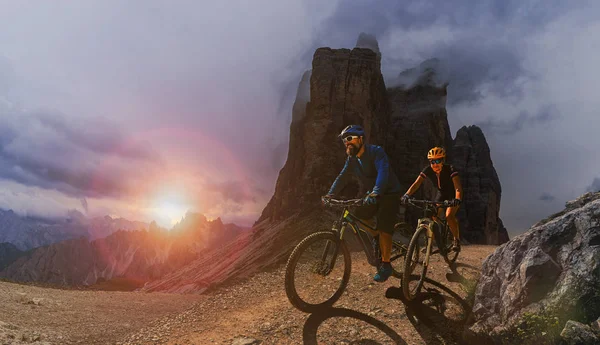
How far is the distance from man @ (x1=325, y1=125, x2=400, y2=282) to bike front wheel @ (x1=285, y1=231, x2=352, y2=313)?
76cm

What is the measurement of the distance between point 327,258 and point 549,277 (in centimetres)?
381

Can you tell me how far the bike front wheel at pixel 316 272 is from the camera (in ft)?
20.5

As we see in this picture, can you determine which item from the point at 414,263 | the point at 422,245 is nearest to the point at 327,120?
the point at 422,245

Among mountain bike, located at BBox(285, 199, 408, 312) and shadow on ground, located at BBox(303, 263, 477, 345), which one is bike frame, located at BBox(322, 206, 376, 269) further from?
shadow on ground, located at BBox(303, 263, 477, 345)

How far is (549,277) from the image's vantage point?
4789 mm

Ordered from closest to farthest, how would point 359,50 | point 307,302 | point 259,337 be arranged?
point 259,337
point 307,302
point 359,50

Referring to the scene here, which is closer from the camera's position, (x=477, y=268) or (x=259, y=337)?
(x=259, y=337)

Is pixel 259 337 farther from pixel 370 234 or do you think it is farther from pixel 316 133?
pixel 316 133

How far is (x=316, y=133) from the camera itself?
2507 inches

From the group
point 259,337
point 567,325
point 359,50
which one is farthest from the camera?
point 359,50

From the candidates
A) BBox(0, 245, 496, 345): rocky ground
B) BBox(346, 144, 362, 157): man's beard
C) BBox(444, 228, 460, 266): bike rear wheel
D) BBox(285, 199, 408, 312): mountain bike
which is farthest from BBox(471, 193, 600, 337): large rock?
BBox(346, 144, 362, 157): man's beard

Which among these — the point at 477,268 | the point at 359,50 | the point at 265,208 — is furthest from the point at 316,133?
the point at 477,268

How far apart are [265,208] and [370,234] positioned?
96.1m

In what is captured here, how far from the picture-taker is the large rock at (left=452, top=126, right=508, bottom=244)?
93.4m
